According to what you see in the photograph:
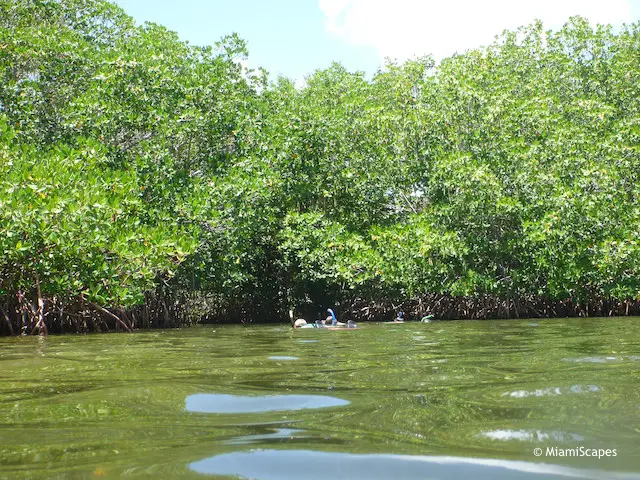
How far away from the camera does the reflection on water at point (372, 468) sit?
2.14 m

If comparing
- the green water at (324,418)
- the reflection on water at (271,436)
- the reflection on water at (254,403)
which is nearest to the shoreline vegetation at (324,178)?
the green water at (324,418)

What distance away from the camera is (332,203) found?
74.6 ft

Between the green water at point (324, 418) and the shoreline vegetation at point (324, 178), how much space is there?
334 inches

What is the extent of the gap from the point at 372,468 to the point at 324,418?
2.93 feet

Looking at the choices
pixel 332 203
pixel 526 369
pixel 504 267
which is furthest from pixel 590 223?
pixel 526 369

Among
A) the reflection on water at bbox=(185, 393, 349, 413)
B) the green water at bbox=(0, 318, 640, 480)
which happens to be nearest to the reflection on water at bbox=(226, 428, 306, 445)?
the green water at bbox=(0, 318, 640, 480)

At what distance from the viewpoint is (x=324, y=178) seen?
2209 cm

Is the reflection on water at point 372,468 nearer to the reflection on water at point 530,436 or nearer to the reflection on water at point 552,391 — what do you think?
the reflection on water at point 530,436

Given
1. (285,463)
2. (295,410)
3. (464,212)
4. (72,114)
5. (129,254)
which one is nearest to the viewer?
(285,463)

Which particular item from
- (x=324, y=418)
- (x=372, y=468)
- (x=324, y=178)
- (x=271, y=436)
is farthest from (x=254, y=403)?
(x=324, y=178)

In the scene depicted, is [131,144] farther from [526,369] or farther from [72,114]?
[526,369]

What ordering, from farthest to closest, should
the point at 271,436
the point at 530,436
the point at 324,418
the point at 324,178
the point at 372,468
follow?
1. the point at 324,178
2. the point at 324,418
3. the point at 271,436
4. the point at 530,436
5. the point at 372,468

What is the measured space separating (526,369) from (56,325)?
10.6 meters

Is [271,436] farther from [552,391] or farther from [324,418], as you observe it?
[552,391]
